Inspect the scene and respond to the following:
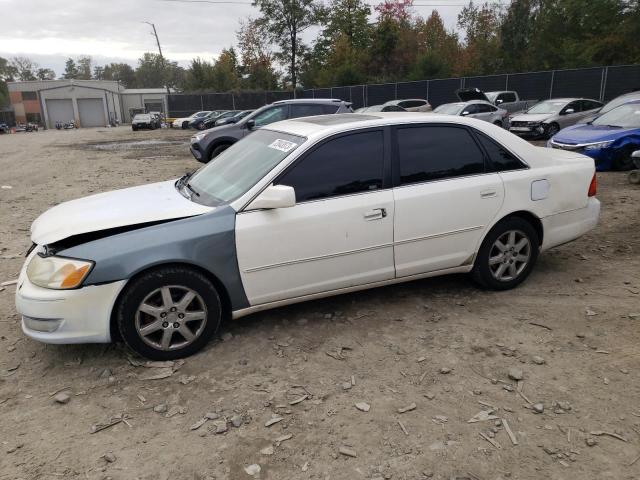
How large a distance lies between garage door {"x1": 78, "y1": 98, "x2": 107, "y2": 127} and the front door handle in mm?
66859

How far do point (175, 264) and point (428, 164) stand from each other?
2153mm

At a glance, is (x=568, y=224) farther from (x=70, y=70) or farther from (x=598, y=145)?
(x=70, y=70)

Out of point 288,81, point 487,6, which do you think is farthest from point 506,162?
point 487,6

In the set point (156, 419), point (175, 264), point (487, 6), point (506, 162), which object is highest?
point (487, 6)

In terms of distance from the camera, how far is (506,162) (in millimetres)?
4348

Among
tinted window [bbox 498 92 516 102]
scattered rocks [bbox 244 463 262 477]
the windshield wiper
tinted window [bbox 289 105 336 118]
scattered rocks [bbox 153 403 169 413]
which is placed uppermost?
tinted window [bbox 498 92 516 102]

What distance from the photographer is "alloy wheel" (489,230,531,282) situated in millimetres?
4395

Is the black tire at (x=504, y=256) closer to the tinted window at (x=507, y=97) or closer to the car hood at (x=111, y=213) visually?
the car hood at (x=111, y=213)

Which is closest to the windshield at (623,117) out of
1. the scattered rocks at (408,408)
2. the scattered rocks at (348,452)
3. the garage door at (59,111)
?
the scattered rocks at (408,408)

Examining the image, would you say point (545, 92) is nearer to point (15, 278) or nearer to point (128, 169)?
point (128, 169)

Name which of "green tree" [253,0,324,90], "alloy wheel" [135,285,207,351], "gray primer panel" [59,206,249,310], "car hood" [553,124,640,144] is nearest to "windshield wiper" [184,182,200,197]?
"gray primer panel" [59,206,249,310]

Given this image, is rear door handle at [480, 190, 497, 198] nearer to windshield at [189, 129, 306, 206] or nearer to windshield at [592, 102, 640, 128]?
windshield at [189, 129, 306, 206]

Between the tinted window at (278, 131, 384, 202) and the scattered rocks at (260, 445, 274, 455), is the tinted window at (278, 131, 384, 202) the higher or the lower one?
the higher one

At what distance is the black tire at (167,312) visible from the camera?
3.33 metres
